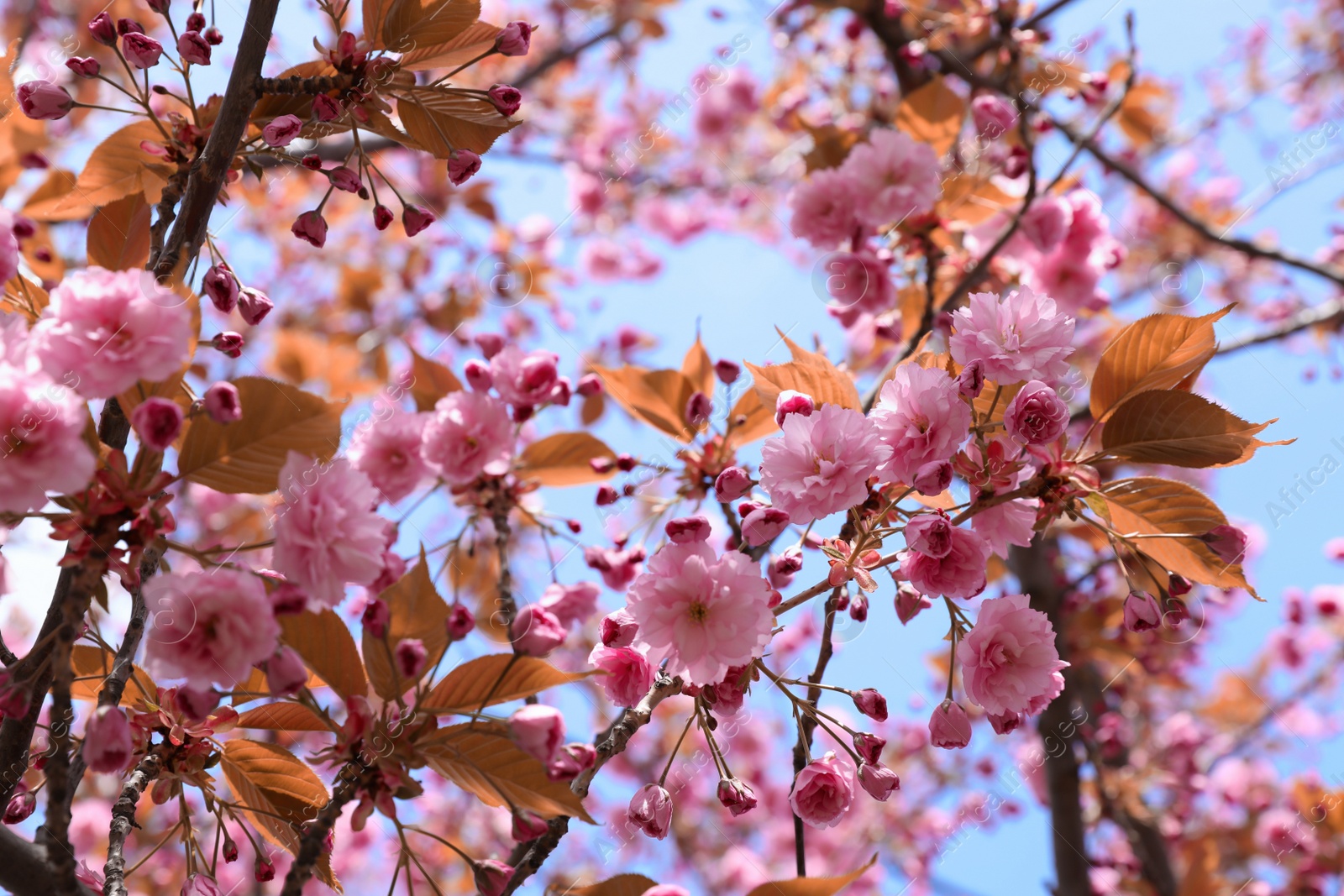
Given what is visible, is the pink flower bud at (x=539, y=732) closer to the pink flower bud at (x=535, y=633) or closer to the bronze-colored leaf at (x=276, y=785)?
the pink flower bud at (x=535, y=633)

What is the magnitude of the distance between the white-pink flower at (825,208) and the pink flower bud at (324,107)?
111 cm

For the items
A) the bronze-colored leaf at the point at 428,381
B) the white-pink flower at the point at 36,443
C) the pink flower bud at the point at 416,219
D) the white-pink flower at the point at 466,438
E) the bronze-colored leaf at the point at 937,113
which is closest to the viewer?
the white-pink flower at the point at 36,443

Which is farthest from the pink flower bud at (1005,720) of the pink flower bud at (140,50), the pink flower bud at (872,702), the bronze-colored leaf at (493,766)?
the pink flower bud at (140,50)

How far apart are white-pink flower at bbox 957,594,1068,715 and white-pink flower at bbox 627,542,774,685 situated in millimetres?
296

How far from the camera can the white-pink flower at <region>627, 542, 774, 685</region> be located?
3.36ft

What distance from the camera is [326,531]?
0.85 metres

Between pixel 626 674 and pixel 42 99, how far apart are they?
117cm

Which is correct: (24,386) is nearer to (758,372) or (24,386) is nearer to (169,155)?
(169,155)

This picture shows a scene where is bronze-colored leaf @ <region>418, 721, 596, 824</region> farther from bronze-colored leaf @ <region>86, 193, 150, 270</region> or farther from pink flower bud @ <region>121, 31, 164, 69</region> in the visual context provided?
pink flower bud @ <region>121, 31, 164, 69</region>

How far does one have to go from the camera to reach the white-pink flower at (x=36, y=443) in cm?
75

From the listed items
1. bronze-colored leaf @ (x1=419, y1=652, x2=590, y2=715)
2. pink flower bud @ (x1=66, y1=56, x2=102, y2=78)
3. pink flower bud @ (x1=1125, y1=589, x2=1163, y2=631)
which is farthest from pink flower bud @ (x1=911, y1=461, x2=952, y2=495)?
pink flower bud @ (x1=66, y1=56, x2=102, y2=78)

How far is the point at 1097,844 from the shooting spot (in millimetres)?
3617

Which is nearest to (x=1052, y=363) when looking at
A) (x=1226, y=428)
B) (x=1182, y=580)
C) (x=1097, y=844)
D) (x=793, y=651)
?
(x=1226, y=428)

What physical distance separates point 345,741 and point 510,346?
851 mm
